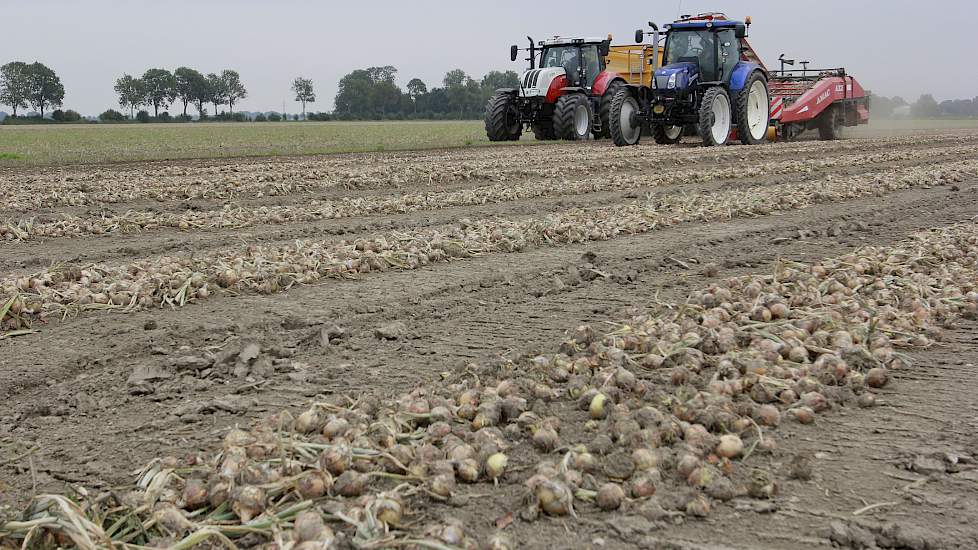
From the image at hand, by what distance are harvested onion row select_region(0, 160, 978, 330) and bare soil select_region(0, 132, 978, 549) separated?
0.19 m

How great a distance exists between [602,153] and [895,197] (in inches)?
294

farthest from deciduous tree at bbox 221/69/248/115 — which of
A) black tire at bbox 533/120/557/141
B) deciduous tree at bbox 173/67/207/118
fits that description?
black tire at bbox 533/120/557/141

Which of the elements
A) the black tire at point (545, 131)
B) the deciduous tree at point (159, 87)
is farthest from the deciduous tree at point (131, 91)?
the black tire at point (545, 131)

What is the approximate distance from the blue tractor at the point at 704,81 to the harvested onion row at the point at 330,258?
366 inches

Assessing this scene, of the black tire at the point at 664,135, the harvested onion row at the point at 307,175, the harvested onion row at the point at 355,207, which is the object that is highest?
the black tire at the point at 664,135

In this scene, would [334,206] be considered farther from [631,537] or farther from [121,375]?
[631,537]

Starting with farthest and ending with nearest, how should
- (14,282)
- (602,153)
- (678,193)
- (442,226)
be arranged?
(602,153) < (678,193) < (442,226) < (14,282)

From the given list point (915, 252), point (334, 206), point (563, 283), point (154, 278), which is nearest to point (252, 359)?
point (154, 278)

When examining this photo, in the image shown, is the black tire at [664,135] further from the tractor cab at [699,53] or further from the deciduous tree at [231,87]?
the deciduous tree at [231,87]

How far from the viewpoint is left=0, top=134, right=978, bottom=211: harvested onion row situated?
10.8 metres

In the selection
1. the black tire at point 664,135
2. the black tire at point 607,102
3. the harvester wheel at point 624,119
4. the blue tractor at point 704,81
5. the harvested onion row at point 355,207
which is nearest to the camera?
the harvested onion row at point 355,207

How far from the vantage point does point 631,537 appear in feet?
8.06

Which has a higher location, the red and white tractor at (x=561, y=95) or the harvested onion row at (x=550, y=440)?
the red and white tractor at (x=561, y=95)

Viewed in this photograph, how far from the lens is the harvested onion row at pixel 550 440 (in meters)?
2.48
